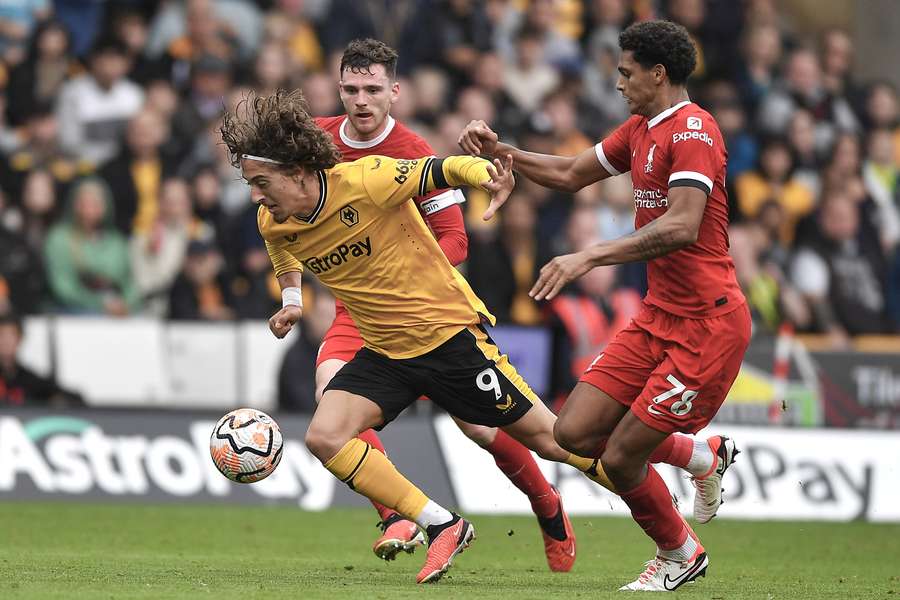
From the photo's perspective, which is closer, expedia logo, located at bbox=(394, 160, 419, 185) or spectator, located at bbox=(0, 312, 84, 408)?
expedia logo, located at bbox=(394, 160, 419, 185)

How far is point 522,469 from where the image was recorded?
30.6ft

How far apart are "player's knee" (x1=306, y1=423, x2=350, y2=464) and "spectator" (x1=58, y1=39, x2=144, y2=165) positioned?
27.3 feet

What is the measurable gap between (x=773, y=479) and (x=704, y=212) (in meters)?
6.12

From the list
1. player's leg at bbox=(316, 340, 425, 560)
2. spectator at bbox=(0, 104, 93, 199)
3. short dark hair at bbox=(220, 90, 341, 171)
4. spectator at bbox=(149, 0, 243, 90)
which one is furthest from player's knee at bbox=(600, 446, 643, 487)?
spectator at bbox=(149, 0, 243, 90)

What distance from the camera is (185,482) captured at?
13.3m

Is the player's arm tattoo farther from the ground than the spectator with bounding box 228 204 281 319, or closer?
farther from the ground

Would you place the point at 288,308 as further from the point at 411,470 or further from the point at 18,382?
the point at 18,382

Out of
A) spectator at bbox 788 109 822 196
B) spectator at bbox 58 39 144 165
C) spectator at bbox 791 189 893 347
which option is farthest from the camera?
spectator at bbox 788 109 822 196

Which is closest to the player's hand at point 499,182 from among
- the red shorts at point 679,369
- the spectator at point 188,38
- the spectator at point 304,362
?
→ the red shorts at point 679,369

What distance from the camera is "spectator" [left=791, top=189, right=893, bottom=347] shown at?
16734mm

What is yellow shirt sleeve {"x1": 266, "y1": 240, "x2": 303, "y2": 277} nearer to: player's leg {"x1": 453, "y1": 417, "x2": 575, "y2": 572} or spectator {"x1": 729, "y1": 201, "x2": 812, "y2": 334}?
player's leg {"x1": 453, "y1": 417, "x2": 575, "y2": 572}

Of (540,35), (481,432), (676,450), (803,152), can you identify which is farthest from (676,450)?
(803,152)

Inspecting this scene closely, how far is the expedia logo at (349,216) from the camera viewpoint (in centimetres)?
816

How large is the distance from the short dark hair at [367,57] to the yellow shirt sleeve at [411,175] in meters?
1.20
